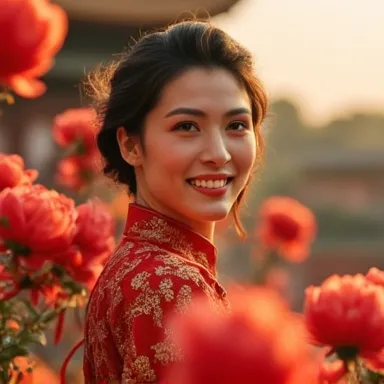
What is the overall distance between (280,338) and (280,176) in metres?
26.0

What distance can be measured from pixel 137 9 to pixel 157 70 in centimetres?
454

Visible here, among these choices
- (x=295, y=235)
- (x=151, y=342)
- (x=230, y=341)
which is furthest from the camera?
(x=295, y=235)

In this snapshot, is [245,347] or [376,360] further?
[376,360]

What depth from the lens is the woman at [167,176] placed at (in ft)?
3.90

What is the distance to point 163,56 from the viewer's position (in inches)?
54.1

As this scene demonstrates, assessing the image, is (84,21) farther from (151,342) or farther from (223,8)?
(151,342)

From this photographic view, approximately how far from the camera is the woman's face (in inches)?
51.4

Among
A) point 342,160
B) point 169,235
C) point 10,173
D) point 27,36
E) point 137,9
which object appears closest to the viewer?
point 27,36

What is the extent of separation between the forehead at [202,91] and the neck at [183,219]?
0.13 meters

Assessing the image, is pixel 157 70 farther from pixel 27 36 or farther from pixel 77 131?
pixel 77 131

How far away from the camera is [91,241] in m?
1.55

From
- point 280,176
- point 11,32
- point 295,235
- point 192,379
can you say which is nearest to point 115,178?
point 11,32

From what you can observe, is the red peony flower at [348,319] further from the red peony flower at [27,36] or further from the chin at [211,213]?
the red peony flower at [27,36]

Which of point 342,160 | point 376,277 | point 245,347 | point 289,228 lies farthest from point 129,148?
point 342,160
